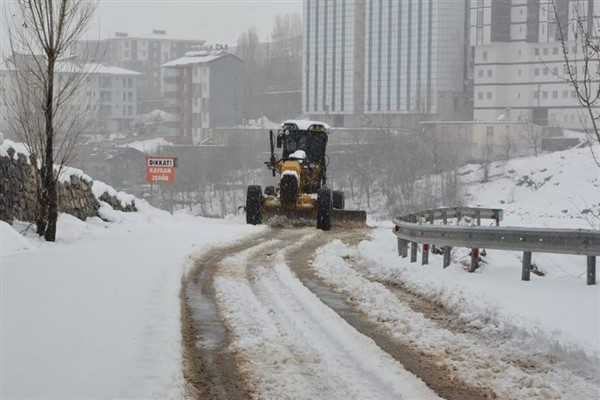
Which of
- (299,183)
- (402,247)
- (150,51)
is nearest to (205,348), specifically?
(402,247)

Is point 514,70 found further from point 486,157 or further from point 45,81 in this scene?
point 45,81

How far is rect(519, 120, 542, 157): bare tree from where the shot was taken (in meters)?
92.8

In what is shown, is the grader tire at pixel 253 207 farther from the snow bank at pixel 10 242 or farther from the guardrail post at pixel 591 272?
the guardrail post at pixel 591 272

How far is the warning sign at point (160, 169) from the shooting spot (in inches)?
1081

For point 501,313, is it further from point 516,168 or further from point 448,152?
point 448,152

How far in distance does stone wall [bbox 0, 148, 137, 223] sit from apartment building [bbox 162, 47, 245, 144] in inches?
3613

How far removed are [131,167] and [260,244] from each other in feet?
239

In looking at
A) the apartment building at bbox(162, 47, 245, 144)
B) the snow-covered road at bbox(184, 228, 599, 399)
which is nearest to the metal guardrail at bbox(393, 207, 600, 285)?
the snow-covered road at bbox(184, 228, 599, 399)

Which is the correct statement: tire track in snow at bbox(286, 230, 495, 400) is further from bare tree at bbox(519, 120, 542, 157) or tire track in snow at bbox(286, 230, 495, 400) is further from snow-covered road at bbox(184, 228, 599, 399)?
bare tree at bbox(519, 120, 542, 157)

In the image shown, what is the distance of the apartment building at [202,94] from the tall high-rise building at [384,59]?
1077cm

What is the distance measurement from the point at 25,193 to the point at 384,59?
102 metres

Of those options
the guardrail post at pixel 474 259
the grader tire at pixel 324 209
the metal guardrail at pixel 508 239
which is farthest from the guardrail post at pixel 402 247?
the grader tire at pixel 324 209

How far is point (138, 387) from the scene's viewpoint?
6758mm

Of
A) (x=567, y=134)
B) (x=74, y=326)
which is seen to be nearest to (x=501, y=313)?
(x=74, y=326)
